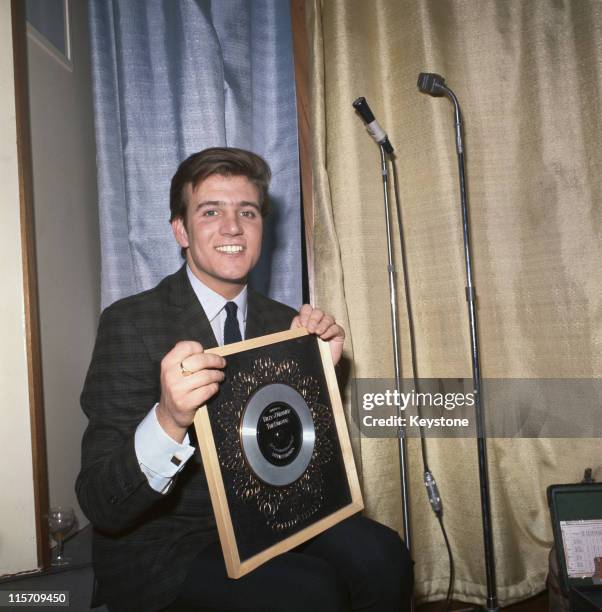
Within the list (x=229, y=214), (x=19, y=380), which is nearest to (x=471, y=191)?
(x=229, y=214)

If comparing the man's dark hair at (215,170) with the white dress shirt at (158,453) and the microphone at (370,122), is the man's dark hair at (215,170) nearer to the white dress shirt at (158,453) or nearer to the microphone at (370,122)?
the microphone at (370,122)

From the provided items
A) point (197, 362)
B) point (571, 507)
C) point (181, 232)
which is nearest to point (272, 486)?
point (197, 362)

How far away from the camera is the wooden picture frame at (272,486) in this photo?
0.88 m

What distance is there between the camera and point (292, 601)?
0.92 m

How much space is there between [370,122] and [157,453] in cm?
116

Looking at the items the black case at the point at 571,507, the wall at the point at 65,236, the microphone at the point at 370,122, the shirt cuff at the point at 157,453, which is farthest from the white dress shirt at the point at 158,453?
the black case at the point at 571,507

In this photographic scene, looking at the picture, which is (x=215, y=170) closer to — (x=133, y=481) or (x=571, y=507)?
(x=133, y=481)

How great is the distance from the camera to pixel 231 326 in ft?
4.19

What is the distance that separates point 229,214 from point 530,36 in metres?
1.29

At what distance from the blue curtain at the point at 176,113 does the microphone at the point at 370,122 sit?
Result: 13.1 inches

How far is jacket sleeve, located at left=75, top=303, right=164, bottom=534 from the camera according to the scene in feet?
3.00

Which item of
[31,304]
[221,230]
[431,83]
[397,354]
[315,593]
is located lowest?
[315,593]

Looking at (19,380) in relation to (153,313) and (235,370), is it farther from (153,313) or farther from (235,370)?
(235,370)

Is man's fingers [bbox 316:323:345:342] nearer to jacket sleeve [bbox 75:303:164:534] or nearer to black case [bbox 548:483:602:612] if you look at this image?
jacket sleeve [bbox 75:303:164:534]
